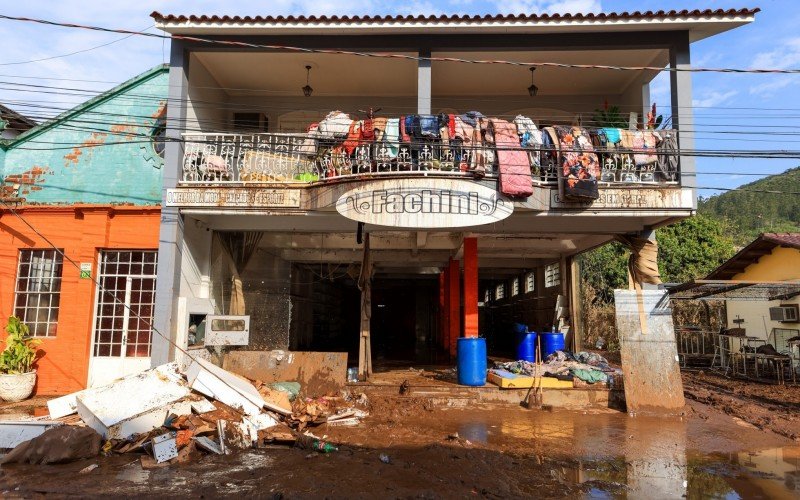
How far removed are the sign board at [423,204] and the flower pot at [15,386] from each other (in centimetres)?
733

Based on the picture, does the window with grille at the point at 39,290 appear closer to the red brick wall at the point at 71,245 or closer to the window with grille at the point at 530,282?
the red brick wall at the point at 71,245

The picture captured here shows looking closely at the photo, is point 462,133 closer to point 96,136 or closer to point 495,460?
point 495,460

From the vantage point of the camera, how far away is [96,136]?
39.5ft

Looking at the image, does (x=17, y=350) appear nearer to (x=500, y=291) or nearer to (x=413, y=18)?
(x=413, y=18)

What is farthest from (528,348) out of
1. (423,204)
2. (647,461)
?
(647,461)

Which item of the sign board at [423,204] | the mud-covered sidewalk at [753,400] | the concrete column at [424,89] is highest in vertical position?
the concrete column at [424,89]

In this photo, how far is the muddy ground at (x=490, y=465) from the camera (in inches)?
219

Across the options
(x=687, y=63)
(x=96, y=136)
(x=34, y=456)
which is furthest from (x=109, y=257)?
(x=687, y=63)

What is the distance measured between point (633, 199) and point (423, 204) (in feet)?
12.5

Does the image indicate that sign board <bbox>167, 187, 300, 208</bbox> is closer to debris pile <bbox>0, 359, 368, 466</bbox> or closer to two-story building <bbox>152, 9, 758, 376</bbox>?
two-story building <bbox>152, 9, 758, 376</bbox>

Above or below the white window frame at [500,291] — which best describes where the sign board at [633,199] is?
above

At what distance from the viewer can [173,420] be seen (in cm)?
749

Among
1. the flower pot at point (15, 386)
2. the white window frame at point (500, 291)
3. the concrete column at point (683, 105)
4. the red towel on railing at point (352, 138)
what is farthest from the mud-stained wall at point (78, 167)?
the white window frame at point (500, 291)

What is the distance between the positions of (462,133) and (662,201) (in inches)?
147
